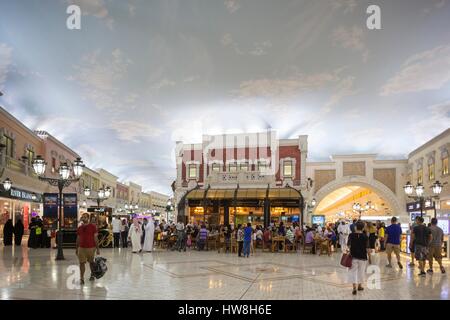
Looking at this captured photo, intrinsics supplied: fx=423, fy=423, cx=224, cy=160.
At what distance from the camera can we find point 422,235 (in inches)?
466

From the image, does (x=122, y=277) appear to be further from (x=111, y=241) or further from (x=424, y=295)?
(x=111, y=241)

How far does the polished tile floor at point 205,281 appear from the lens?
8.70m

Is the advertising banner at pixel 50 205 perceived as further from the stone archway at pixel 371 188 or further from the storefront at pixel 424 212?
the stone archway at pixel 371 188

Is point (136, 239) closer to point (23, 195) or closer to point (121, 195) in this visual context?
point (23, 195)

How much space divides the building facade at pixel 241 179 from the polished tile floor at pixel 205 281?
12539 mm

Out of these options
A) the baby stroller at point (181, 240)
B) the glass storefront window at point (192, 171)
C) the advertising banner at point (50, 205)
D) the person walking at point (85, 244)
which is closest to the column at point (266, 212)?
the glass storefront window at point (192, 171)

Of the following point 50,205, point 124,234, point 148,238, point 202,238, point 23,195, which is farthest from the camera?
point 23,195

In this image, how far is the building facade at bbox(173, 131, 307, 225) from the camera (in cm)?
2703

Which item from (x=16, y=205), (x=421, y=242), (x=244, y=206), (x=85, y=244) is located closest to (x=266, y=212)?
(x=244, y=206)

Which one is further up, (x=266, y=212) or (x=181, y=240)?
(x=266, y=212)

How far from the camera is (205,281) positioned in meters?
10.4

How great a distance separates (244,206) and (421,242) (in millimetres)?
16269

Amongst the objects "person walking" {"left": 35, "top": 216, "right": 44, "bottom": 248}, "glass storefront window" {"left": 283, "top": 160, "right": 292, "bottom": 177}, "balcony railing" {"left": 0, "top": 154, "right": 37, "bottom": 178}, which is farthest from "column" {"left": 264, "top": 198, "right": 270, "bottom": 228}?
"balcony railing" {"left": 0, "top": 154, "right": 37, "bottom": 178}
